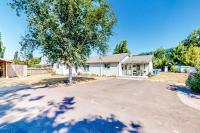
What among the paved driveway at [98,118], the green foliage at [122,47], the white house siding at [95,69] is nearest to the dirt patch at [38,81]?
the white house siding at [95,69]

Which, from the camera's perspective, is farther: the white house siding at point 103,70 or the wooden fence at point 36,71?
the wooden fence at point 36,71

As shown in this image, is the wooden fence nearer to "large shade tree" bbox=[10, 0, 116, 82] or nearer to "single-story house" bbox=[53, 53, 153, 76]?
"single-story house" bbox=[53, 53, 153, 76]

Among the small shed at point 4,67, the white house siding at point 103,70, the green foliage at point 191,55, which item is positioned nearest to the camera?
the small shed at point 4,67

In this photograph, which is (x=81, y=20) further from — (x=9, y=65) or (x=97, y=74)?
(x=9, y=65)

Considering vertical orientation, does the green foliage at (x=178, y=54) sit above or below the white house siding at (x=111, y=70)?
above

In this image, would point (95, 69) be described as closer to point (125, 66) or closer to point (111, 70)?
point (111, 70)

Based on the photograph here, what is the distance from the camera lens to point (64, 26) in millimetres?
14375

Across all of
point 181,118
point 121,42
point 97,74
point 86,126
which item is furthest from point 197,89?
point 121,42

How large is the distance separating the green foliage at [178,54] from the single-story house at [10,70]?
4086 cm

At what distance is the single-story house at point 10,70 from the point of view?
947 inches

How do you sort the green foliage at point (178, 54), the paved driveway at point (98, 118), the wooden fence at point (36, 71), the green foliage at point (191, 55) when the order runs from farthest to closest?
the green foliage at point (178, 54) → the green foliage at point (191, 55) → the wooden fence at point (36, 71) → the paved driveway at point (98, 118)

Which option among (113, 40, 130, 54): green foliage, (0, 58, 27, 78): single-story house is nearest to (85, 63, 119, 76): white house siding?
(0, 58, 27, 78): single-story house

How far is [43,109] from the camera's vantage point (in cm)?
676

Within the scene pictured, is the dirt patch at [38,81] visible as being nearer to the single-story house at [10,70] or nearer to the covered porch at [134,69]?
the single-story house at [10,70]
